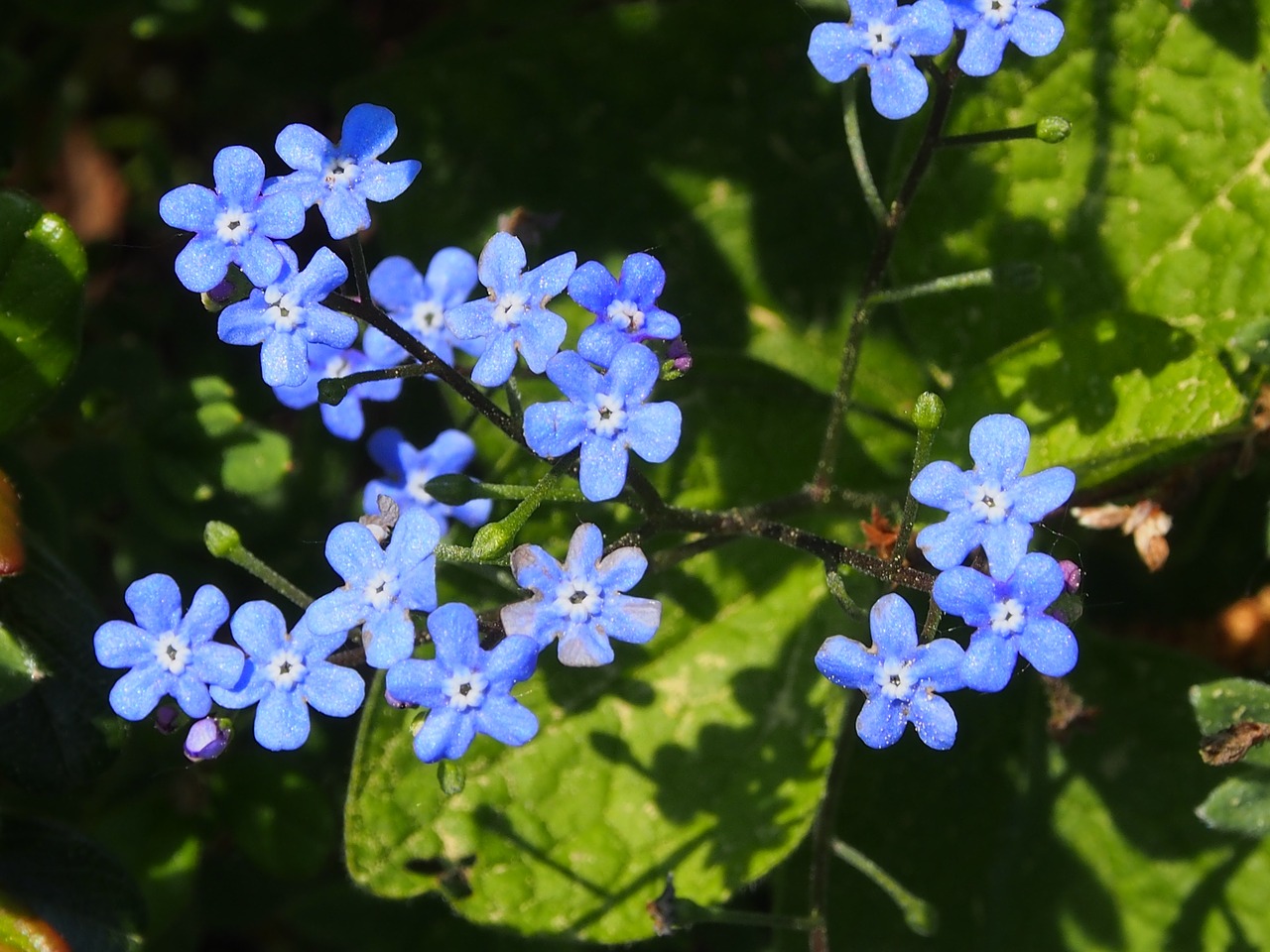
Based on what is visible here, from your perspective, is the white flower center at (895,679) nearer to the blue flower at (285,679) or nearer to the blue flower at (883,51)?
the blue flower at (285,679)

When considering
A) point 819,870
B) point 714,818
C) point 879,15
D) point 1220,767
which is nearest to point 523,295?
point 879,15

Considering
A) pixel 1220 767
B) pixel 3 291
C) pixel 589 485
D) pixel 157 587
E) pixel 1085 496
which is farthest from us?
→ pixel 1220 767

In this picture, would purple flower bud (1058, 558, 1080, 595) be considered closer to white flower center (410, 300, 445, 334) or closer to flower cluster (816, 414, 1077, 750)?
flower cluster (816, 414, 1077, 750)

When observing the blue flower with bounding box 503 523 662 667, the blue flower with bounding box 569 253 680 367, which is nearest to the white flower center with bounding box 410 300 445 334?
the blue flower with bounding box 569 253 680 367

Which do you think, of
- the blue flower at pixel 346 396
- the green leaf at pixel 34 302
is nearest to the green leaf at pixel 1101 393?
the blue flower at pixel 346 396

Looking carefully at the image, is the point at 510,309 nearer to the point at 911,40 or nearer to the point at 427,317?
the point at 427,317

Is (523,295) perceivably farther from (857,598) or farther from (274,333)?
(857,598)
